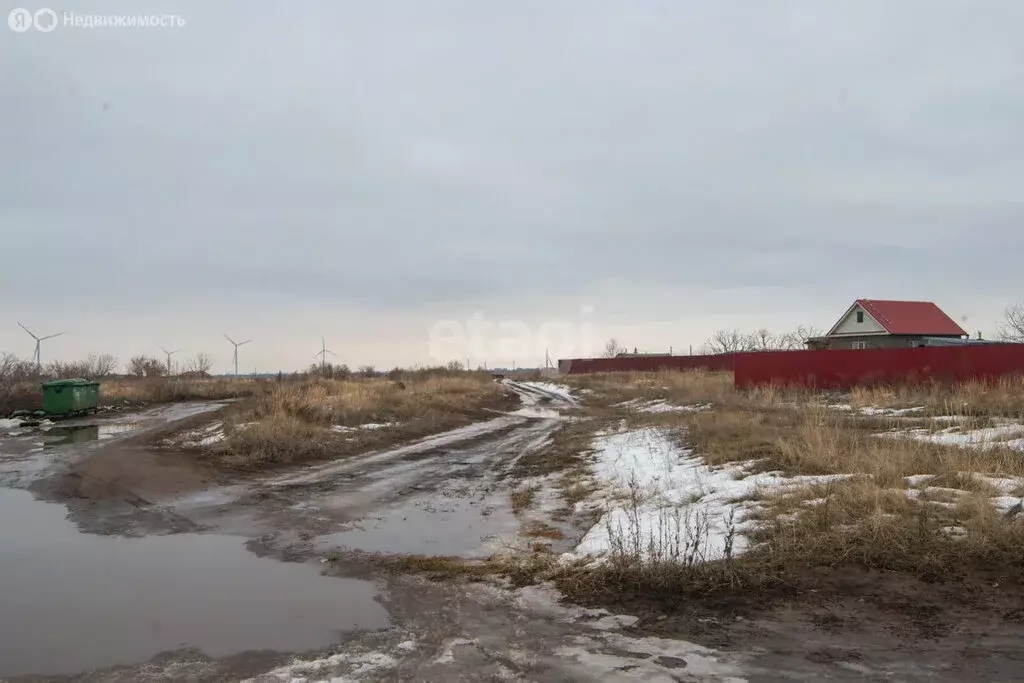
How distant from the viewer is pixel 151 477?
39.6 feet

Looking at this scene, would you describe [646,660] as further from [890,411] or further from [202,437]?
[890,411]

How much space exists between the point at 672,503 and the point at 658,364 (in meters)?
53.7

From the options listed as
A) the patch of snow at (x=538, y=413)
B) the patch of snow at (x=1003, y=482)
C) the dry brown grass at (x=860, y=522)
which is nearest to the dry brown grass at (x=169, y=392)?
the patch of snow at (x=538, y=413)

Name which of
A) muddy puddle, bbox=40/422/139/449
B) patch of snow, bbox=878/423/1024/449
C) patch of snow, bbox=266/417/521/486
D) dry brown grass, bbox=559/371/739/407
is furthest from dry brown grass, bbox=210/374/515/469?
patch of snow, bbox=878/423/1024/449

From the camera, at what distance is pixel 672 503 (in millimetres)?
8617

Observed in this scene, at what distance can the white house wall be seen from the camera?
5391 centimetres

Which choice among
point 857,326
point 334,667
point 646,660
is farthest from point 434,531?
point 857,326

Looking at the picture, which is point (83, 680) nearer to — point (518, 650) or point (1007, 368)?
point (518, 650)

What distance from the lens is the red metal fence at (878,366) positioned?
2417cm

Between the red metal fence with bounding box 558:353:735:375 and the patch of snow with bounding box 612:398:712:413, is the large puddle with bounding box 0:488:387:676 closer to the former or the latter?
the patch of snow with bounding box 612:398:712:413

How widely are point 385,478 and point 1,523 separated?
18.9 ft

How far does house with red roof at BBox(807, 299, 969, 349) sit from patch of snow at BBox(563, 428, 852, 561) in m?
47.9

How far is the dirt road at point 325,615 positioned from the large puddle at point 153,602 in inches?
0.9

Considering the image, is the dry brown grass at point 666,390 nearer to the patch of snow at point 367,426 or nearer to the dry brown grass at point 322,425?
the dry brown grass at point 322,425
